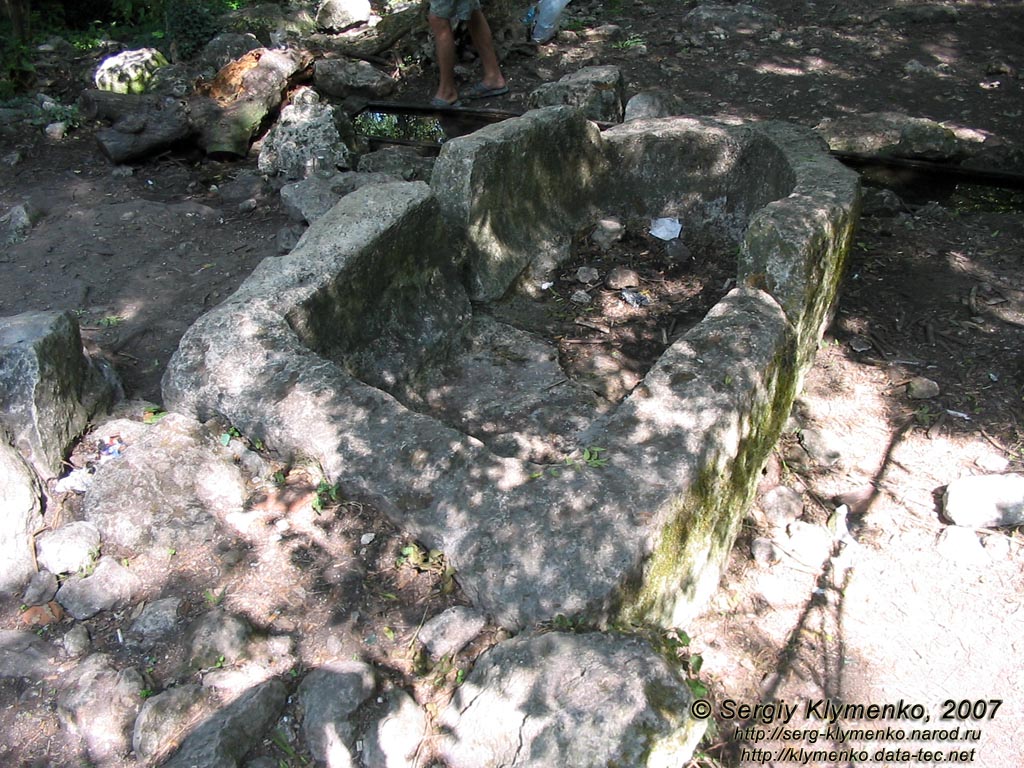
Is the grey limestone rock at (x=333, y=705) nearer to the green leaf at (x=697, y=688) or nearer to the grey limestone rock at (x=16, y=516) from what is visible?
the green leaf at (x=697, y=688)

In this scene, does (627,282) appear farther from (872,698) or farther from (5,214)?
(5,214)

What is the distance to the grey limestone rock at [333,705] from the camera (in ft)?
6.72

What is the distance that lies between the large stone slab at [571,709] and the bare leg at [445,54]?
17.5ft

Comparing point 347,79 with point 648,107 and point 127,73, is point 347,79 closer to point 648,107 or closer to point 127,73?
point 127,73

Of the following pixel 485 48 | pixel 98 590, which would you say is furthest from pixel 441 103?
pixel 98 590

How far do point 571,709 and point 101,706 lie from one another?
46.3 inches

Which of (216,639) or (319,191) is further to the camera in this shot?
(319,191)

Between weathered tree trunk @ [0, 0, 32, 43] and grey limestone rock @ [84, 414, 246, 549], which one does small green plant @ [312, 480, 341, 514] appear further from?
weathered tree trunk @ [0, 0, 32, 43]

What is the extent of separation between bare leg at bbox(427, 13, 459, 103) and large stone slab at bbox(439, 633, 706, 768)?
532 centimetres

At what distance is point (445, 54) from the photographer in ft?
21.2

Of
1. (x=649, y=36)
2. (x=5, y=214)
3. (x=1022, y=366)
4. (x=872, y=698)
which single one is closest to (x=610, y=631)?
(x=872, y=698)

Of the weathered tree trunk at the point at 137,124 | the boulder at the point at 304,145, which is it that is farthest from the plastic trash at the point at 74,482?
the weathered tree trunk at the point at 137,124

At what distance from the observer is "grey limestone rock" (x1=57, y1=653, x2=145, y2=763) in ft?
6.76

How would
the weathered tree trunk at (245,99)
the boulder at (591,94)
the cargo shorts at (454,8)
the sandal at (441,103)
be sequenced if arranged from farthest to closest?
the sandal at (441,103), the cargo shorts at (454,8), the boulder at (591,94), the weathered tree trunk at (245,99)
